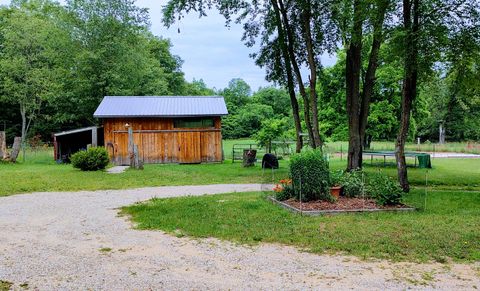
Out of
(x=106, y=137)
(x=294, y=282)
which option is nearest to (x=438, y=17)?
(x=294, y=282)

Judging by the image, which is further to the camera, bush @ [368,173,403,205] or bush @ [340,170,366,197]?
bush @ [340,170,366,197]

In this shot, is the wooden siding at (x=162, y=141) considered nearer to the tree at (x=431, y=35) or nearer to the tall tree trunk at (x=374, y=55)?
the tall tree trunk at (x=374, y=55)

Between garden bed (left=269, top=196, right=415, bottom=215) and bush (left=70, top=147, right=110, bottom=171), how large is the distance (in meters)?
11.8

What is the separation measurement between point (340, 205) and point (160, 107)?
60.9 ft

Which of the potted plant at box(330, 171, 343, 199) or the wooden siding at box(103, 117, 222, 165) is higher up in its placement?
the wooden siding at box(103, 117, 222, 165)

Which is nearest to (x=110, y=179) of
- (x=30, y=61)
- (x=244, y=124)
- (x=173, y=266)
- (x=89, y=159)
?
(x=89, y=159)

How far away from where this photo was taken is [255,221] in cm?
832

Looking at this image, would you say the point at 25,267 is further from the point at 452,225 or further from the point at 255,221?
the point at 452,225

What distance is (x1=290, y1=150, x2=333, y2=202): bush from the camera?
32.4 ft

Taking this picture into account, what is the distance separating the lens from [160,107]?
26453mm

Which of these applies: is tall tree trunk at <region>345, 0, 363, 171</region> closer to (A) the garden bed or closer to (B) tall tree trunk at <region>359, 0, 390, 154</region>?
(B) tall tree trunk at <region>359, 0, 390, 154</region>

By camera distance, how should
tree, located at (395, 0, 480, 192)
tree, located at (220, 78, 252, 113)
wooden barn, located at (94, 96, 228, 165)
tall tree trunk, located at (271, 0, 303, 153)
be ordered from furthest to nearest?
tree, located at (220, 78, 252, 113)
wooden barn, located at (94, 96, 228, 165)
tall tree trunk, located at (271, 0, 303, 153)
tree, located at (395, 0, 480, 192)

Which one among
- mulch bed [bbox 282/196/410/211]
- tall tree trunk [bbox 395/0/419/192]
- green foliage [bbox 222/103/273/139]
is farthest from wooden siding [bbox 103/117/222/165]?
green foliage [bbox 222/103/273/139]

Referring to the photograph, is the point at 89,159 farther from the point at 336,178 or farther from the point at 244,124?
the point at 244,124
